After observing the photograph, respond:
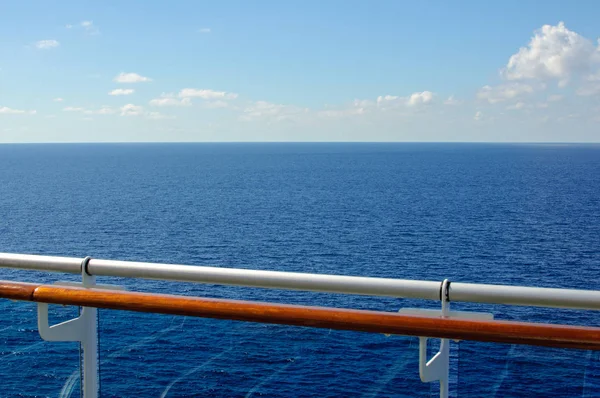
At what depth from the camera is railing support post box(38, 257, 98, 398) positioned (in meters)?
2.18

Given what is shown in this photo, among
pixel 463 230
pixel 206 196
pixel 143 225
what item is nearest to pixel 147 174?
pixel 206 196

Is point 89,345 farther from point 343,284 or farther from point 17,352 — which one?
point 343,284

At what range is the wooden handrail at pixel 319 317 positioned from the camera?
161 cm

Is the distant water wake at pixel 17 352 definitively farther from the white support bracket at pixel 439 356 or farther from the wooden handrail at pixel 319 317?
the white support bracket at pixel 439 356

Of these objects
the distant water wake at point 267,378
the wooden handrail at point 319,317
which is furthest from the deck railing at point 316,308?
the distant water wake at point 267,378

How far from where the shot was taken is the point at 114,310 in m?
2.19

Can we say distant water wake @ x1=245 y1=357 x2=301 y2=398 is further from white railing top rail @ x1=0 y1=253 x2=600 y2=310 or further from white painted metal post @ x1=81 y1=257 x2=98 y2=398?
white painted metal post @ x1=81 y1=257 x2=98 y2=398

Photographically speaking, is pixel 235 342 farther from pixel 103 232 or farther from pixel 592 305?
pixel 103 232

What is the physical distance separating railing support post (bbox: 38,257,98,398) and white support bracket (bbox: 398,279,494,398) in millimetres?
998

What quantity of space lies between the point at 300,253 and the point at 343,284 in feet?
142

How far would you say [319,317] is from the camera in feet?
5.83

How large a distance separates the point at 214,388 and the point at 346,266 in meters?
39.2

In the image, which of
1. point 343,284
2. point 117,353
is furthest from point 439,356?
point 117,353

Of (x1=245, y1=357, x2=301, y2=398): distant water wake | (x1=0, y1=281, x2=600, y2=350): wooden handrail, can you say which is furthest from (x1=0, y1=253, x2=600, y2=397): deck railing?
(x1=245, y1=357, x2=301, y2=398): distant water wake
